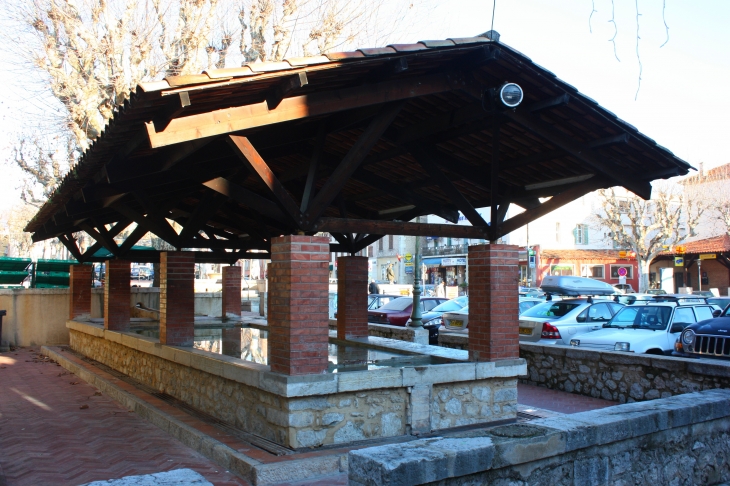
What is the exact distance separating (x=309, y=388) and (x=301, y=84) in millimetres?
2793

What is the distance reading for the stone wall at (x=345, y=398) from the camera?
19.6 ft

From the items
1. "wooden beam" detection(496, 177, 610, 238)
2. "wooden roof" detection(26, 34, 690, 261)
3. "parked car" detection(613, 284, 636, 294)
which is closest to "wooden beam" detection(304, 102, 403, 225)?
"wooden roof" detection(26, 34, 690, 261)

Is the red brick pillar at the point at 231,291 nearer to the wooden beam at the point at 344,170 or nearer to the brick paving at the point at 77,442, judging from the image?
the brick paving at the point at 77,442

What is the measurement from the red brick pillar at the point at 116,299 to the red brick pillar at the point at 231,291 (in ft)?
9.39

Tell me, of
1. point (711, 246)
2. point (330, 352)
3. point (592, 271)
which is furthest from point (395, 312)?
point (592, 271)

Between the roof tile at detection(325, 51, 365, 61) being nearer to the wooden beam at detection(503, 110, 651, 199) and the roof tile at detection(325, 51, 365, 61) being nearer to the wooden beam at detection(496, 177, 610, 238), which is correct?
the wooden beam at detection(503, 110, 651, 199)

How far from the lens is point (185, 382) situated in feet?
27.6

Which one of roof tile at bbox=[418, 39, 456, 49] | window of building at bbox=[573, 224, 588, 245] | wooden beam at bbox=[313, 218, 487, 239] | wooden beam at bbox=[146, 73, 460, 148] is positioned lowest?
wooden beam at bbox=[313, 218, 487, 239]

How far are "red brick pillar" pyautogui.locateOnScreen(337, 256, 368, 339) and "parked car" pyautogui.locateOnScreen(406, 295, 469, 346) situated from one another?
590 cm

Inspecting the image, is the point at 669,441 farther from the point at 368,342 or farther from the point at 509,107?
the point at 368,342

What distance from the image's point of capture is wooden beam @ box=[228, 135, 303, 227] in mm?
5805

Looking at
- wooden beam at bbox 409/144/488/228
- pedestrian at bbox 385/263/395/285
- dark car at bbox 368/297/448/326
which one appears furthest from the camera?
pedestrian at bbox 385/263/395/285

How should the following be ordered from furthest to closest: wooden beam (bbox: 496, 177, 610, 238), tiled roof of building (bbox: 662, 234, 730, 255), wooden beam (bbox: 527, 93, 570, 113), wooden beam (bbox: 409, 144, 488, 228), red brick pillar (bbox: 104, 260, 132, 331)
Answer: tiled roof of building (bbox: 662, 234, 730, 255) < red brick pillar (bbox: 104, 260, 132, 331) < wooden beam (bbox: 496, 177, 610, 238) < wooden beam (bbox: 409, 144, 488, 228) < wooden beam (bbox: 527, 93, 570, 113)

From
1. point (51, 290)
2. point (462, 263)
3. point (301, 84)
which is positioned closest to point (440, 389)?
point (301, 84)
